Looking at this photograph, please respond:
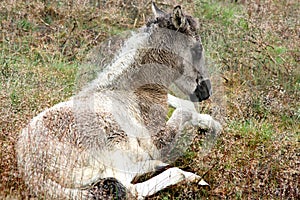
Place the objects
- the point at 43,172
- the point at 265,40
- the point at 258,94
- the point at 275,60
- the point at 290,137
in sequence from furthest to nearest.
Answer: the point at 265,40 → the point at 275,60 → the point at 258,94 → the point at 290,137 → the point at 43,172

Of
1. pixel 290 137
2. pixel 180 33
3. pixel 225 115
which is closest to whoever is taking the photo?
pixel 180 33

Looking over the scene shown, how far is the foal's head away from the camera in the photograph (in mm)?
5336

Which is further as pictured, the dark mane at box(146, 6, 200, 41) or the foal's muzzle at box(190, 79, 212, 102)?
the foal's muzzle at box(190, 79, 212, 102)

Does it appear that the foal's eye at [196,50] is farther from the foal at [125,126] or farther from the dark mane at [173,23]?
the dark mane at [173,23]

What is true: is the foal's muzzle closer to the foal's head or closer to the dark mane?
the foal's head

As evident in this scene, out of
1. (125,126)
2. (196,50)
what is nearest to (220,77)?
(196,50)

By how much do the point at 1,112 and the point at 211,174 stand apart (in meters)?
2.28

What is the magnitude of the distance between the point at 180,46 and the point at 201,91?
0.65 metres

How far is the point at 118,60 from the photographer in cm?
544

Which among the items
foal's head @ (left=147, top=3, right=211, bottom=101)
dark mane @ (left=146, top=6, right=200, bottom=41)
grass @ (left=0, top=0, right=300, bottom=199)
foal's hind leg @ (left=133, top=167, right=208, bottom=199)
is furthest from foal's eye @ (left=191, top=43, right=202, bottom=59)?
foal's hind leg @ (left=133, top=167, right=208, bottom=199)

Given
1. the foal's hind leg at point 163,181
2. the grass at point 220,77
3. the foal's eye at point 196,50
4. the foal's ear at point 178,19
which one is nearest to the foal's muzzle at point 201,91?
the foal's eye at point 196,50

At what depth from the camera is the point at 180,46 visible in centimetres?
542

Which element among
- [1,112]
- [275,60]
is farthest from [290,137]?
[1,112]

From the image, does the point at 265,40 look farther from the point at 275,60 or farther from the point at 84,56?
the point at 84,56
